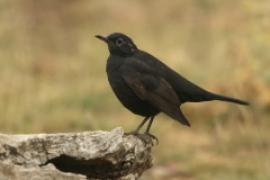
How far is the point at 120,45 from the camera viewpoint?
25.0 ft


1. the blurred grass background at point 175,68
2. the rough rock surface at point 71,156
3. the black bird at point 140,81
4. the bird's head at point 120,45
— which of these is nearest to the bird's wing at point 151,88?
the black bird at point 140,81

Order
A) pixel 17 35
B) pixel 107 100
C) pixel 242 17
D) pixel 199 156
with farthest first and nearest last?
1. pixel 242 17
2. pixel 17 35
3. pixel 107 100
4. pixel 199 156

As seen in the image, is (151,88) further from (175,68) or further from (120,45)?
(175,68)

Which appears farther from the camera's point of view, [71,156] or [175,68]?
[175,68]

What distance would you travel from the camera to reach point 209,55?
17.3 m

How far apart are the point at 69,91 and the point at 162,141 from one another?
2691mm

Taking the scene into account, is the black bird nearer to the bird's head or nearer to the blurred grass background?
the bird's head

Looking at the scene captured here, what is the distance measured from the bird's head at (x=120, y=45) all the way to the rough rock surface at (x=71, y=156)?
2.35ft

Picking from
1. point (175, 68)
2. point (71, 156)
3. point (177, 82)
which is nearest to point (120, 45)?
point (177, 82)

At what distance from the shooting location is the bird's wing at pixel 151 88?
293 inches

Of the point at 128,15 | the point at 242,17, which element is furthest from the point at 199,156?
the point at 128,15

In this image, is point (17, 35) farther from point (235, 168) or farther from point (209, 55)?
point (235, 168)

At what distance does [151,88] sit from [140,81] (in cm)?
10

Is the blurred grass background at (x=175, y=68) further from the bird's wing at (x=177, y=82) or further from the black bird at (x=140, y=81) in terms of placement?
the black bird at (x=140, y=81)
